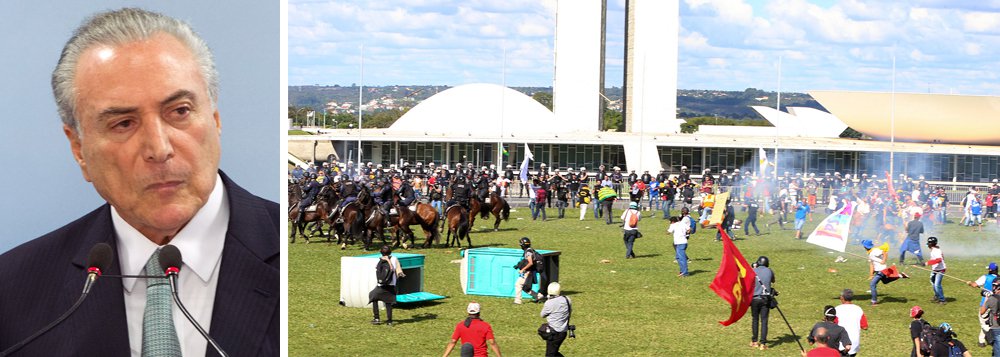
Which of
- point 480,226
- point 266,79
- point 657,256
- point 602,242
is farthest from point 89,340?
point 480,226

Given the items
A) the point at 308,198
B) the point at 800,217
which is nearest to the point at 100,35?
the point at 308,198

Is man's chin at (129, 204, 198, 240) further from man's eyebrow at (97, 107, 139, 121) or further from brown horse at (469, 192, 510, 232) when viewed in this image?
brown horse at (469, 192, 510, 232)

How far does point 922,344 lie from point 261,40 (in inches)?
268

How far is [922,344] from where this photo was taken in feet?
34.2

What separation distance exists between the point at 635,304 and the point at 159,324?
1126 centimetres

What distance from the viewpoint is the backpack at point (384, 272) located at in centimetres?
1350

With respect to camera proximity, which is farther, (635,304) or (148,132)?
(635,304)

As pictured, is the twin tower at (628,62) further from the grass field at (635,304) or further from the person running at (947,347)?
the person running at (947,347)

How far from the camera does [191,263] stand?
17.8ft

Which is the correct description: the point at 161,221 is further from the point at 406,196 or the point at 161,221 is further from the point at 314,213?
the point at 314,213

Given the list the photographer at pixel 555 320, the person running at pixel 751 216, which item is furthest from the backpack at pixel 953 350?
the person running at pixel 751 216

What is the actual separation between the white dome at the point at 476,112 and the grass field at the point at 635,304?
40462 mm

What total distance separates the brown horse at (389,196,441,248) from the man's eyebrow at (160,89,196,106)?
51.2 feet

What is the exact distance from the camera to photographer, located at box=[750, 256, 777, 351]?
1269 centimetres
